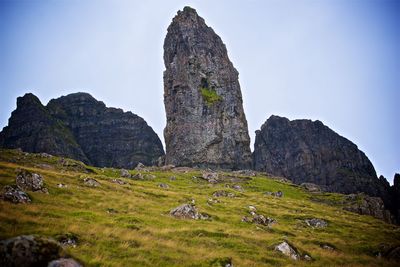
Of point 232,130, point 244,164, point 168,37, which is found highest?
point 168,37

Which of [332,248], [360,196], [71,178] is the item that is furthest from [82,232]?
[360,196]

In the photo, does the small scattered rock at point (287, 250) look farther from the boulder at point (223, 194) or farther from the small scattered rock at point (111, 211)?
the boulder at point (223, 194)

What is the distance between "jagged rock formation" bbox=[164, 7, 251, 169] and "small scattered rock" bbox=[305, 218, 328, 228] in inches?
3540

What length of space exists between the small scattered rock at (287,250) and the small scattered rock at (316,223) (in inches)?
1204

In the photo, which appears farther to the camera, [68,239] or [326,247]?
[326,247]

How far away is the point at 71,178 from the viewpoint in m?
52.6

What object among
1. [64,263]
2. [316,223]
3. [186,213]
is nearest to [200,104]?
[316,223]

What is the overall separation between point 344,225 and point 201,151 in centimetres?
9145

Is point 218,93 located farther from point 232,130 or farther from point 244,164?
point 244,164

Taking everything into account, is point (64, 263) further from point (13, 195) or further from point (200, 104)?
point (200, 104)

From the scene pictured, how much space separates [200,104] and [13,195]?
12774 centimetres

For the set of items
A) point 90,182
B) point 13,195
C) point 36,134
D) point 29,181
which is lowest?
point 13,195

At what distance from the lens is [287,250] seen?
2945 cm

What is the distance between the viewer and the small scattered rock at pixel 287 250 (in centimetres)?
2902
